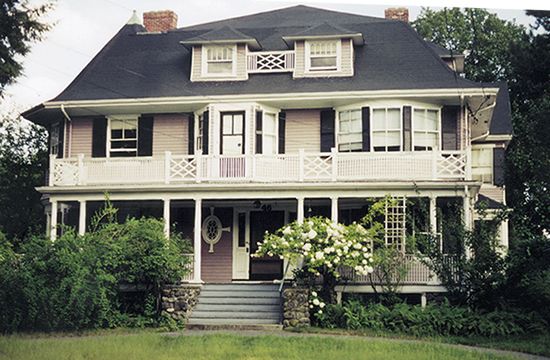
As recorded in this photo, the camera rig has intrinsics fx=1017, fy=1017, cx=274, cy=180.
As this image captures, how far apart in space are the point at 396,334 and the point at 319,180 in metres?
2.65

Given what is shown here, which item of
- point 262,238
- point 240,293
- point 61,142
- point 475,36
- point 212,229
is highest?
point 475,36

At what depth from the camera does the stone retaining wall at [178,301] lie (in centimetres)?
1236

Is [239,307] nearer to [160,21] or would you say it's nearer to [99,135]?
[99,135]

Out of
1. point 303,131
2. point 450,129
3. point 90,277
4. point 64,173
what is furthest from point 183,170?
point 450,129

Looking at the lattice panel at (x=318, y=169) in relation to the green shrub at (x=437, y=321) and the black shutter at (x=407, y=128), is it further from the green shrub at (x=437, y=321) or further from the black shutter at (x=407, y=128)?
the green shrub at (x=437, y=321)

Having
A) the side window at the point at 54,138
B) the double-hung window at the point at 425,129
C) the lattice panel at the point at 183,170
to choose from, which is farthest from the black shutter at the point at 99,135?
the double-hung window at the point at 425,129

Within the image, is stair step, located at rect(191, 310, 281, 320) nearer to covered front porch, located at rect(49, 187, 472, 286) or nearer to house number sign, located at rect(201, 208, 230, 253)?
covered front porch, located at rect(49, 187, 472, 286)

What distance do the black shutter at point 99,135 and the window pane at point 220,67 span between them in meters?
1.69

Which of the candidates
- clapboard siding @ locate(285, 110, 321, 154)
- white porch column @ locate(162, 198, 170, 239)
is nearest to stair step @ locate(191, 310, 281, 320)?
white porch column @ locate(162, 198, 170, 239)

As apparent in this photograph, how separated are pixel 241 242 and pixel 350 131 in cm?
220

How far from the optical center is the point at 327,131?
14.1m

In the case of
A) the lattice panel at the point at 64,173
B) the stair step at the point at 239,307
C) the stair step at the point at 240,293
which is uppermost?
the lattice panel at the point at 64,173

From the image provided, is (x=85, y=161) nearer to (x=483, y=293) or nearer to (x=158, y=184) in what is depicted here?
(x=158, y=184)

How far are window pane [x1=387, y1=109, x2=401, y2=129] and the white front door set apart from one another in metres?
2.38
